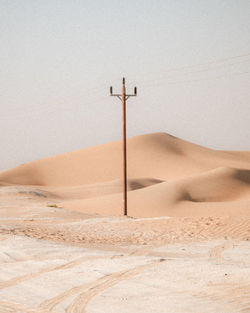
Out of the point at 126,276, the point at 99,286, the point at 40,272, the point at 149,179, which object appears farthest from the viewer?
the point at 149,179

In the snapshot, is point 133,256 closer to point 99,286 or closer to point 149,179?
point 99,286

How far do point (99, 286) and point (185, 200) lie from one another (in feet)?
92.3

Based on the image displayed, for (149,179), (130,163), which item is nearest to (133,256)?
(149,179)

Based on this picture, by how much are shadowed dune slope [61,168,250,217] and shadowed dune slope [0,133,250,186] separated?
107 ft

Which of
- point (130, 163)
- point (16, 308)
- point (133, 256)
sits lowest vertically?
point (130, 163)

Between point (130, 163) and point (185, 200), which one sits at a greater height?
point (185, 200)

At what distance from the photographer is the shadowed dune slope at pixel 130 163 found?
80750 millimetres

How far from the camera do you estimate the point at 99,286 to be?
9.22 metres

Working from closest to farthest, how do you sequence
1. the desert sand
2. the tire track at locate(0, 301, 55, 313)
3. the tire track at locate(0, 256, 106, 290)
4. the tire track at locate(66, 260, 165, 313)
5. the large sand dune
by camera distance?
the tire track at locate(0, 301, 55, 313) → the tire track at locate(66, 260, 165, 313) → the desert sand → the tire track at locate(0, 256, 106, 290) → the large sand dune

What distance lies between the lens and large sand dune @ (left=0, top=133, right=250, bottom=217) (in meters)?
34.8

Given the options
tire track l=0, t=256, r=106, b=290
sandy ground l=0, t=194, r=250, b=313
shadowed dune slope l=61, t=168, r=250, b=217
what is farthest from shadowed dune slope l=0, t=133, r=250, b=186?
tire track l=0, t=256, r=106, b=290

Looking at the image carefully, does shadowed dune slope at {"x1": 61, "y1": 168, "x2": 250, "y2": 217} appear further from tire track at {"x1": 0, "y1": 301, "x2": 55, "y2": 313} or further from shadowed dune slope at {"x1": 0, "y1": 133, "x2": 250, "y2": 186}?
shadowed dune slope at {"x1": 0, "y1": 133, "x2": 250, "y2": 186}

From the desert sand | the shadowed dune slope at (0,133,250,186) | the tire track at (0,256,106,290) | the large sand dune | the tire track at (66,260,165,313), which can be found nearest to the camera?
the tire track at (66,260,165,313)

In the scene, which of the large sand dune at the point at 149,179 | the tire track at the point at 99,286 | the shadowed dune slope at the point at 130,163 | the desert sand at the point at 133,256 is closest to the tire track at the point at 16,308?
the desert sand at the point at 133,256
